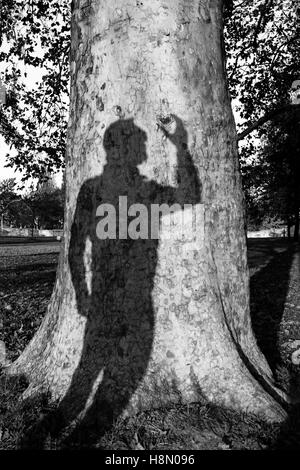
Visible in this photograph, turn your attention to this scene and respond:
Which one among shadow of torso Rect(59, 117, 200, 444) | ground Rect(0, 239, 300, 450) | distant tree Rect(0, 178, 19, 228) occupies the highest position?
distant tree Rect(0, 178, 19, 228)

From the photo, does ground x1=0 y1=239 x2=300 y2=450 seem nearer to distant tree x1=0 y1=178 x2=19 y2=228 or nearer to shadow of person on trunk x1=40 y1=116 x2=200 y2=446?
shadow of person on trunk x1=40 y1=116 x2=200 y2=446

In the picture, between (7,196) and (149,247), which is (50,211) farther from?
(149,247)

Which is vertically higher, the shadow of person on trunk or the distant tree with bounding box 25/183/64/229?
the distant tree with bounding box 25/183/64/229

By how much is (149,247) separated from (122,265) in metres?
0.27

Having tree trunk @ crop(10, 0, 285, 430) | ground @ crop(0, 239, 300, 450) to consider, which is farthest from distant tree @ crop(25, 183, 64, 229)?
tree trunk @ crop(10, 0, 285, 430)

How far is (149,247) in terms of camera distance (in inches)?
128

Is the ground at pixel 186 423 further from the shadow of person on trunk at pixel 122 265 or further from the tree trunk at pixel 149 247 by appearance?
the shadow of person on trunk at pixel 122 265

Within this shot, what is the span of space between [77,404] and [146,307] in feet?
3.05

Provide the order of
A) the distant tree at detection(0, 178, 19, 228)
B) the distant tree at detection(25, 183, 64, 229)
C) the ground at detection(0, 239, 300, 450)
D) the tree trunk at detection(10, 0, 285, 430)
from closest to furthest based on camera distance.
Result: 1. the ground at detection(0, 239, 300, 450)
2. the tree trunk at detection(10, 0, 285, 430)
3. the distant tree at detection(0, 178, 19, 228)
4. the distant tree at detection(25, 183, 64, 229)

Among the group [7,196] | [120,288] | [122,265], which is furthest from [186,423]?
[7,196]

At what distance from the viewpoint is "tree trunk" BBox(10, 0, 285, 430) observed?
3.16 metres

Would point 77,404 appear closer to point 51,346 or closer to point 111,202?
point 51,346

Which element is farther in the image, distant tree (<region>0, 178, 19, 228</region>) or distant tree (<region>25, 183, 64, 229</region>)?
distant tree (<region>25, 183, 64, 229</region>)

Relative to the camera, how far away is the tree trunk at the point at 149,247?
316cm
